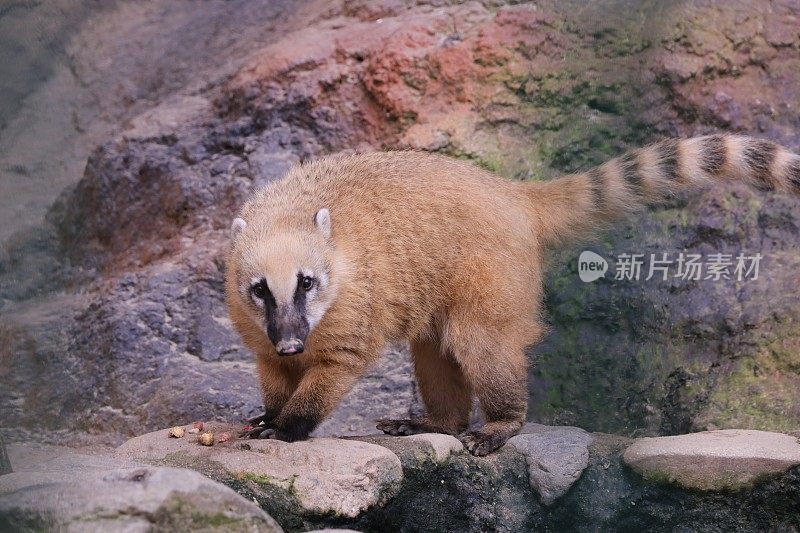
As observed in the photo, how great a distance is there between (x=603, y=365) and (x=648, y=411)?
1.57 feet

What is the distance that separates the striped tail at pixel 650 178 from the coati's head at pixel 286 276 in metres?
1.58

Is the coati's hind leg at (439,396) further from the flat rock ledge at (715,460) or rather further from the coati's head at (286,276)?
the flat rock ledge at (715,460)

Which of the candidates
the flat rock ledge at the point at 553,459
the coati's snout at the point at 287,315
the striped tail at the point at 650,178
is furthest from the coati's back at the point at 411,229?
the flat rock ledge at the point at 553,459

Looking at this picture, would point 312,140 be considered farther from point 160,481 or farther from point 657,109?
point 160,481

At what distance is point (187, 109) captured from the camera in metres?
8.30

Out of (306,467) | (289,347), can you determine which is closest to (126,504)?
(306,467)

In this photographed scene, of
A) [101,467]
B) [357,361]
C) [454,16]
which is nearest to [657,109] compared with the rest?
[454,16]

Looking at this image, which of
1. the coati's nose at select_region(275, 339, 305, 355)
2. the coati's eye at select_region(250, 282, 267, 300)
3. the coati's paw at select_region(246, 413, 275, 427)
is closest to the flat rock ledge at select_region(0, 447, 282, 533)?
the coati's nose at select_region(275, 339, 305, 355)

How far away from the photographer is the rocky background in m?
6.62

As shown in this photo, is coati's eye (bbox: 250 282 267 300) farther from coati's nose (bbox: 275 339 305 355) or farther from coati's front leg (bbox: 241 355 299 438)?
coati's front leg (bbox: 241 355 299 438)

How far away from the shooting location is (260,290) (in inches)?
199

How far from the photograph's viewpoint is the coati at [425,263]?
5164 mm
